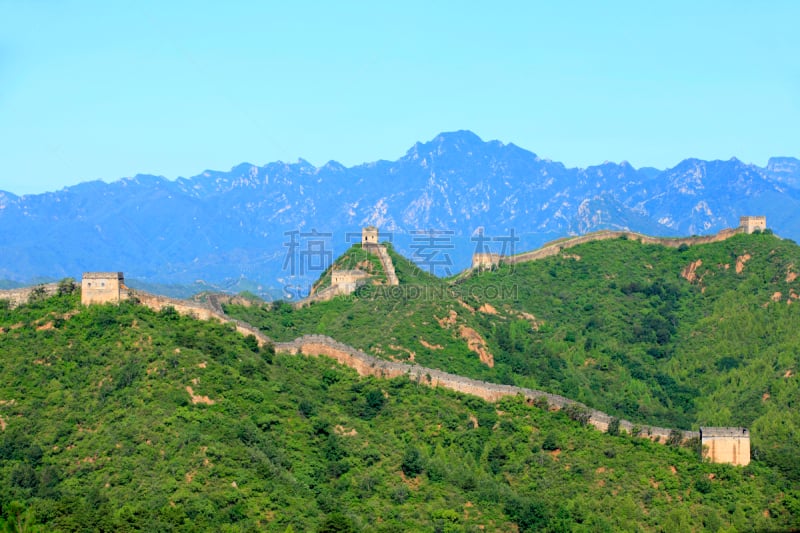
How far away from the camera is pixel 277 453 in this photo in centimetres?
5384

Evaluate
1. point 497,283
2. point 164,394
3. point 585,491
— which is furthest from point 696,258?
point 164,394

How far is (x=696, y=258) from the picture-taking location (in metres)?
101

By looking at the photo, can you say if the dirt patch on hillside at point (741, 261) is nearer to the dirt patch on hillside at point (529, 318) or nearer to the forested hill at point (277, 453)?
the dirt patch on hillside at point (529, 318)

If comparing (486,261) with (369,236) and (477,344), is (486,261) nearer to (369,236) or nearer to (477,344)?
(369,236)

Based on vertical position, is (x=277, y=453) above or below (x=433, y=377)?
below

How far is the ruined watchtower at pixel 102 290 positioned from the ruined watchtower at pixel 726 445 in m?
26.2

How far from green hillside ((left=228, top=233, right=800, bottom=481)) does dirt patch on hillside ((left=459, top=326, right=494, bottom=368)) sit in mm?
82

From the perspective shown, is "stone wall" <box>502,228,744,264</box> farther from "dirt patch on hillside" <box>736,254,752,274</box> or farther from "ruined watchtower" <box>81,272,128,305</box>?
"ruined watchtower" <box>81,272,128,305</box>

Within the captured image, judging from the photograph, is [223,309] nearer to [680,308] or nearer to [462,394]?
[462,394]

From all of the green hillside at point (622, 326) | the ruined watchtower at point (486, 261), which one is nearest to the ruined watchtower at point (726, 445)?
the green hillside at point (622, 326)

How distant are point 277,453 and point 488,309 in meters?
37.4

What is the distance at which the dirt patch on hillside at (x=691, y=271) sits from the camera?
9956 centimetres

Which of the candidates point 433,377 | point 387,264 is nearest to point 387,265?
point 387,264

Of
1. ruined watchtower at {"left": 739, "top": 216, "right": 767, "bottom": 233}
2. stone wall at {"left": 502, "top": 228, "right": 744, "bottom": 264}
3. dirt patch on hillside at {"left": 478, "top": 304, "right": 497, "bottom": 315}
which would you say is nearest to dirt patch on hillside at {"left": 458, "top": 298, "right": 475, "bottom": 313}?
dirt patch on hillside at {"left": 478, "top": 304, "right": 497, "bottom": 315}
